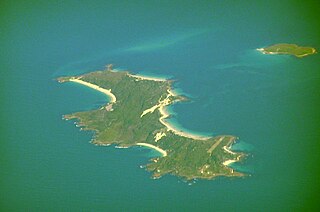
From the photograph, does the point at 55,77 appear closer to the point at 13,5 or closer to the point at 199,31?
the point at 13,5

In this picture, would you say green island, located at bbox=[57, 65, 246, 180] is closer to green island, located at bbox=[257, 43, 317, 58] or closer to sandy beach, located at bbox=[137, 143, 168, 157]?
sandy beach, located at bbox=[137, 143, 168, 157]

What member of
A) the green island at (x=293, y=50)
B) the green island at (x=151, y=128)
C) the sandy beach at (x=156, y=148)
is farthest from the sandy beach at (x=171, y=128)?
the green island at (x=293, y=50)

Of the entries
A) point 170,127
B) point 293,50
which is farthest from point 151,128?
point 293,50

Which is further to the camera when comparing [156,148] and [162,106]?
[162,106]

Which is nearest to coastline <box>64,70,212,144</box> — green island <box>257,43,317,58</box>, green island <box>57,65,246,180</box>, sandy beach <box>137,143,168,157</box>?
green island <box>57,65,246,180</box>

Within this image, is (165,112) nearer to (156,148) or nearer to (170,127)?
(170,127)

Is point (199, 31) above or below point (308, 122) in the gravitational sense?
above

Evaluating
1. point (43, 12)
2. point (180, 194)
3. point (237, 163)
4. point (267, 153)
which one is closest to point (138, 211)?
point (180, 194)

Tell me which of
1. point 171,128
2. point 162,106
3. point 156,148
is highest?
point 162,106

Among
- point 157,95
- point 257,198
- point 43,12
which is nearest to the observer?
point 257,198

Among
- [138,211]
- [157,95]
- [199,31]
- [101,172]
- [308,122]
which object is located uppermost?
[199,31]
